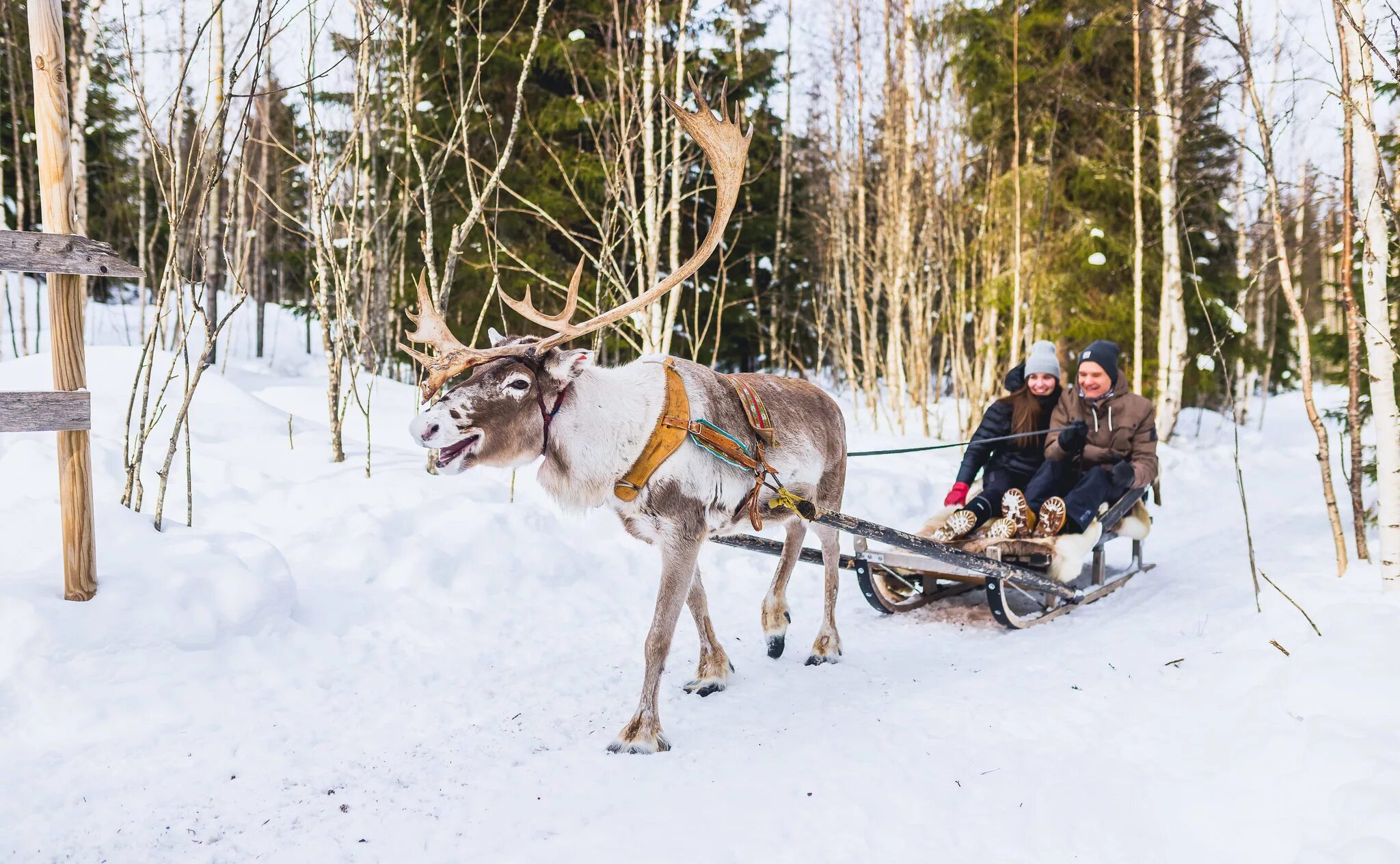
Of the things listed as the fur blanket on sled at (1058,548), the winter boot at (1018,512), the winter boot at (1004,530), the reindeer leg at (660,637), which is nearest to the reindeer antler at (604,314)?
the reindeer leg at (660,637)

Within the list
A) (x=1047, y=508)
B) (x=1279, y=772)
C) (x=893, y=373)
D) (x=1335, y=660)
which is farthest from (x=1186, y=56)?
(x=1279, y=772)

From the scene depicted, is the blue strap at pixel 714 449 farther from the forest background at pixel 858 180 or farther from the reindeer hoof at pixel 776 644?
the forest background at pixel 858 180

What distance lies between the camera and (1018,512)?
5520 mm

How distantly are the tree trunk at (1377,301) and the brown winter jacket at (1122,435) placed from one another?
3.94 ft

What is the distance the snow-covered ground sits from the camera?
8.66 feet

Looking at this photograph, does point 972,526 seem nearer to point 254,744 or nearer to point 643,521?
point 643,521

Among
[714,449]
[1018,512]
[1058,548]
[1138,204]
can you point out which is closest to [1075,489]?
[1018,512]

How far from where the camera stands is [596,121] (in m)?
11.2

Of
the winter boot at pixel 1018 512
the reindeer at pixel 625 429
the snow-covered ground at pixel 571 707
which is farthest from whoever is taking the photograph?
the winter boot at pixel 1018 512

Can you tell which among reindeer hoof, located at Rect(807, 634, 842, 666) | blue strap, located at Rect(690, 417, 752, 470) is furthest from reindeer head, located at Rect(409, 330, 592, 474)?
reindeer hoof, located at Rect(807, 634, 842, 666)

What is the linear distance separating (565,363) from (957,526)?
3284mm

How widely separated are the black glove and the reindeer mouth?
4213 millimetres

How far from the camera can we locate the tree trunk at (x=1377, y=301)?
479cm

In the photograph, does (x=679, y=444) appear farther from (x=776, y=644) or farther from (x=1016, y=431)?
(x=1016, y=431)
